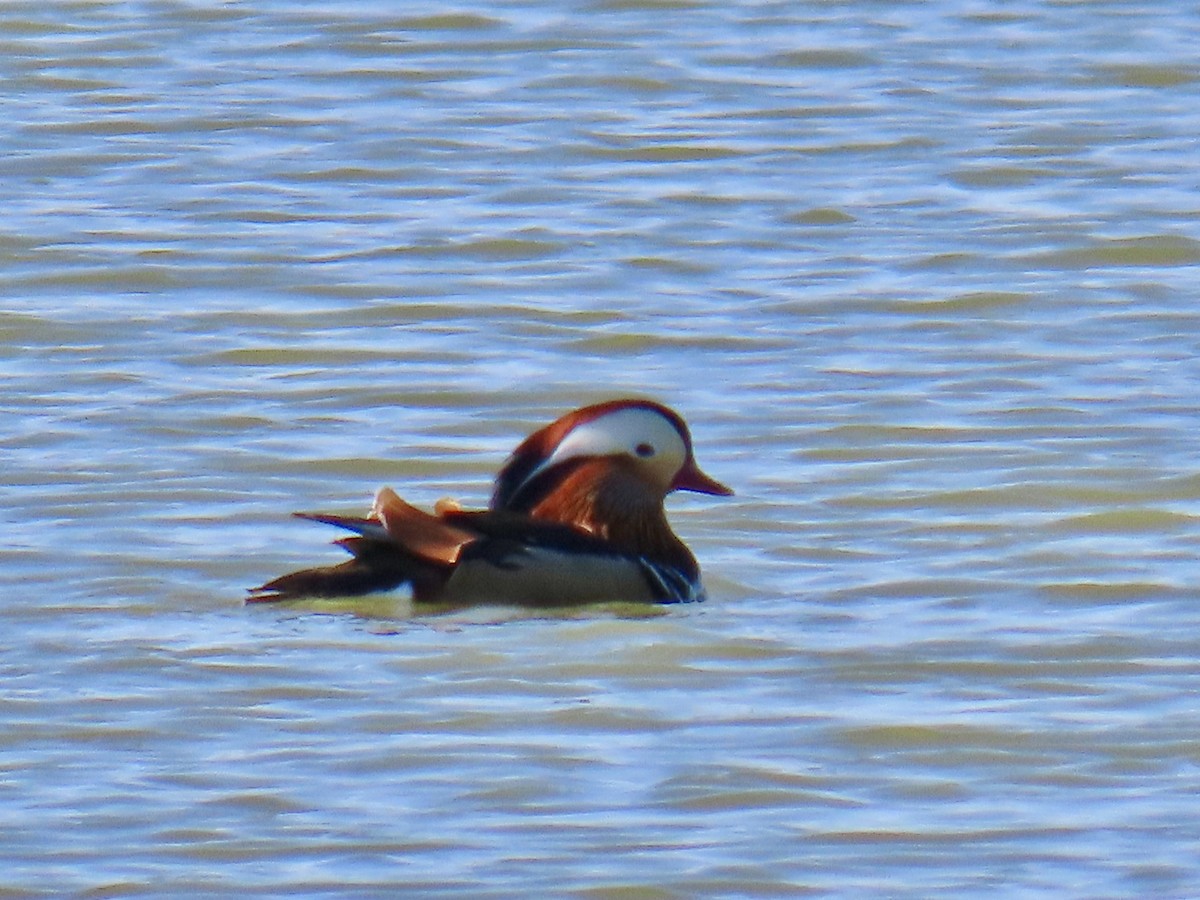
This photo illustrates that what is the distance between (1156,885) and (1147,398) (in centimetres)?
520

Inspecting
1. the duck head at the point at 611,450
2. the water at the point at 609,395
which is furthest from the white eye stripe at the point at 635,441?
the water at the point at 609,395

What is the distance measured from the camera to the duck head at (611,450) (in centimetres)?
966

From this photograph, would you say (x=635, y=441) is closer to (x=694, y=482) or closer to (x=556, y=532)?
(x=694, y=482)

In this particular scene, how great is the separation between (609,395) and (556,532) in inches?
102

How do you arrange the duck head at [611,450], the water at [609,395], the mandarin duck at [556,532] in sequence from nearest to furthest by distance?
the water at [609,395]
the mandarin duck at [556,532]
the duck head at [611,450]

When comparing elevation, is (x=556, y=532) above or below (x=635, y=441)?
below

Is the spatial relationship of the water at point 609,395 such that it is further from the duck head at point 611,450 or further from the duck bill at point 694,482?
the duck head at point 611,450

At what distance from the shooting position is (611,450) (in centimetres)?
969

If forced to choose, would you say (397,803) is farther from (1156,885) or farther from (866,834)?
(1156,885)

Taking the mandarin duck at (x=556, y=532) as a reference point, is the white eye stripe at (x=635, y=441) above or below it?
above

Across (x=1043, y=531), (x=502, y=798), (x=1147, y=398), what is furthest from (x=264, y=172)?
(x=502, y=798)

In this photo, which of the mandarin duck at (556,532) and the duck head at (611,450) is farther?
the duck head at (611,450)

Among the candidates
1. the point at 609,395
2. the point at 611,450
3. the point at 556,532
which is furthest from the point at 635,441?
the point at 609,395

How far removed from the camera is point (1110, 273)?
13.6 metres
